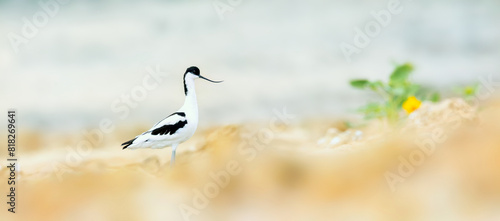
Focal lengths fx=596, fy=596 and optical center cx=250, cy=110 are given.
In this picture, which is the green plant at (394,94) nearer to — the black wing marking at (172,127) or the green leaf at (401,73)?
the green leaf at (401,73)

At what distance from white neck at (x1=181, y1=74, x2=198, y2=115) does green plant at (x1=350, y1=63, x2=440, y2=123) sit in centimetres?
61

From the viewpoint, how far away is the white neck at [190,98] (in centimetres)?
219

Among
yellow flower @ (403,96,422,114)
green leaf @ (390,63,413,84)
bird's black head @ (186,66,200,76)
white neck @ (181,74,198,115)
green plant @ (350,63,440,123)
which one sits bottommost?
yellow flower @ (403,96,422,114)

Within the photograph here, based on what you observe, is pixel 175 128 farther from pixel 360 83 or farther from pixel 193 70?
pixel 360 83

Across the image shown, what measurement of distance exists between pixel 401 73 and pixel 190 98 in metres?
0.82

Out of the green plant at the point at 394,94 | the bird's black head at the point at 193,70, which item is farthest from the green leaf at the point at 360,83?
the bird's black head at the point at 193,70

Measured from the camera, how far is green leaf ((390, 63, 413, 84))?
2.30 m

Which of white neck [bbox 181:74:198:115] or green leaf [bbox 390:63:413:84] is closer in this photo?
white neck [bbox 181:74:198:115]

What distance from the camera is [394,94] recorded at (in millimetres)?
2299

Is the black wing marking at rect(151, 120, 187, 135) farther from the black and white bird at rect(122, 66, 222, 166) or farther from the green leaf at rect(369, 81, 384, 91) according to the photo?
the green leaf at rect(369, 81, 384, 91)

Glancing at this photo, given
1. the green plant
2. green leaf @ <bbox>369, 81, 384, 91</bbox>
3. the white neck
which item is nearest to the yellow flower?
the green plant

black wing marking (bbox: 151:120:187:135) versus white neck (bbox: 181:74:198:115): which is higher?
white neck (bbox: 181:74:198:115)

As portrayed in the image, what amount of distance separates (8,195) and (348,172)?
4.19 feet

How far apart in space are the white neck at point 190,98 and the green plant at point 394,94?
0.61 m
